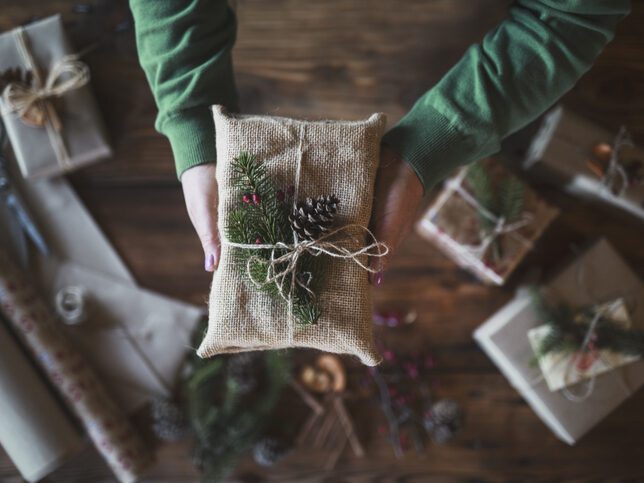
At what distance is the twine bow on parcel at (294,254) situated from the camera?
60 cm

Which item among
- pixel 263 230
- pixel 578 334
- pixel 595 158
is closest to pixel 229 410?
pixel 263 230

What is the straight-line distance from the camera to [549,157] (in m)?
1.00

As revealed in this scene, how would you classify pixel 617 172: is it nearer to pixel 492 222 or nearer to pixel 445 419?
pixel 492 222

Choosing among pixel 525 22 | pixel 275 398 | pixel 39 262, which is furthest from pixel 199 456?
pixel 525 22

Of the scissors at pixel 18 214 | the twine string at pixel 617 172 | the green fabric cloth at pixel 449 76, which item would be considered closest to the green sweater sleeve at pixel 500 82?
the green fabric cloth at pixel 449 76

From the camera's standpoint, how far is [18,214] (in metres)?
1.07

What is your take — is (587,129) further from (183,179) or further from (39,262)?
(39,262)

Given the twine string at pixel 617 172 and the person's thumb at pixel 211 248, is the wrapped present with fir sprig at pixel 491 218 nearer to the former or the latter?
the twine string at pixel 617 172

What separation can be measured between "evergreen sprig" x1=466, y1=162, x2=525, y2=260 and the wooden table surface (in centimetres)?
16

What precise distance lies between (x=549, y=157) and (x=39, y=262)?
1.03 meters

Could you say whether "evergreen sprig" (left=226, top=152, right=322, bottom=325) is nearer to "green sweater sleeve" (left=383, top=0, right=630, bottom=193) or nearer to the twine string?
"green sweater sleeve" (left=383, top=0, right=630, bottom=193)

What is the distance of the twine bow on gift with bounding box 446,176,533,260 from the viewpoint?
38.3 inches

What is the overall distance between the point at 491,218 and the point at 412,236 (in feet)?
0.61

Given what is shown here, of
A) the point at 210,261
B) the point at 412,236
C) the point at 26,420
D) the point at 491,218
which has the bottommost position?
the point at 26,420
